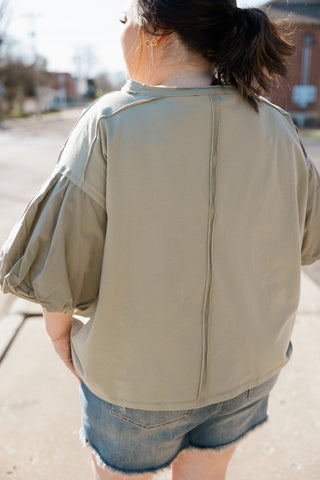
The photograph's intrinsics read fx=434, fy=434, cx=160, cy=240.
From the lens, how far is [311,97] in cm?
2798

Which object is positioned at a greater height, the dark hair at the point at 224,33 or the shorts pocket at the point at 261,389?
the dark hair at the point at 224,33

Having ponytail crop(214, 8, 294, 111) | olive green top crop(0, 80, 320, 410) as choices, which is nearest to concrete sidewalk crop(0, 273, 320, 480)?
olive green top crop(0, 80, 320, 410)

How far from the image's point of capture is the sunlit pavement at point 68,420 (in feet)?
6.41

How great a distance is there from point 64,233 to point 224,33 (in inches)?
21.9

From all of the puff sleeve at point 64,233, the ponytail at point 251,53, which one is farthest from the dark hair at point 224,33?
the puff sleeve at point 64,233

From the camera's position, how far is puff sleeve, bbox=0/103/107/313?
0.92 m

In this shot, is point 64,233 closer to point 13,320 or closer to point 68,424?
point 68,424

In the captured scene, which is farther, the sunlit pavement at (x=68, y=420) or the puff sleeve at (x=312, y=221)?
the sunlit pavement at (x=68, y=420)

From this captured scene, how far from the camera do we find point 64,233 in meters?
Answer: 0.95

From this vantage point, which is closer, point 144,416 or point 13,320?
point 144,416

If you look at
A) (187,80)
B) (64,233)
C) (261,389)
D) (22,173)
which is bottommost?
(22,173)

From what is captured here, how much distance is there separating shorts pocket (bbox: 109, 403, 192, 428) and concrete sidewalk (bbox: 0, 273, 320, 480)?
1.07m

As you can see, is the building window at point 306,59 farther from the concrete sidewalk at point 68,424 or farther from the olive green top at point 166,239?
the olive green top at point 166,239

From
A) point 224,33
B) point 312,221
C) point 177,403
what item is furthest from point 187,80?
point 177,403
